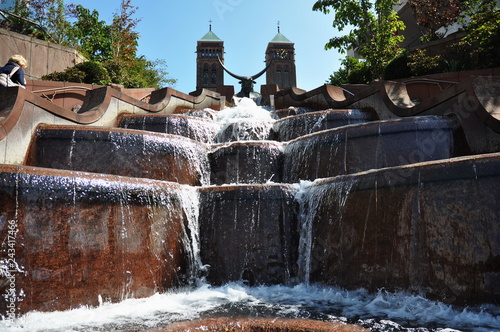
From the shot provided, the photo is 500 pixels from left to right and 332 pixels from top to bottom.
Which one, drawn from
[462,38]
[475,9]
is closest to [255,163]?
[462,38]

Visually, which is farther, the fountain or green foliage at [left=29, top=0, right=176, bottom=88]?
green foliage at [left=29, top=0, right=176, bottom=88]

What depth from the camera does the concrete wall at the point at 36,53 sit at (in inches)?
706

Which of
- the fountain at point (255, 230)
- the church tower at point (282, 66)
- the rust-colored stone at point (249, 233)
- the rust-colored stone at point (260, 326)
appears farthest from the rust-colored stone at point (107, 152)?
the church tower at point (282, 66)

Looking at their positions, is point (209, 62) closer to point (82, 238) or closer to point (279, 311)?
point (82, 238)

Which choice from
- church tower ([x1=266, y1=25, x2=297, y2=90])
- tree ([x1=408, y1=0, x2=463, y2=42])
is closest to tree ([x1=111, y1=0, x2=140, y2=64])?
tree ([x1=408, y1=0, x2=463, y2=42])

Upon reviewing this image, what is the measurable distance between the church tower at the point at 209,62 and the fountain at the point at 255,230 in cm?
9423

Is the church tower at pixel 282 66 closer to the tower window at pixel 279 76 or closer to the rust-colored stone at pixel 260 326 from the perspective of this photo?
the tower window at pixel 279 76

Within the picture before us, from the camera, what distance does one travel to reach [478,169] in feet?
14.4

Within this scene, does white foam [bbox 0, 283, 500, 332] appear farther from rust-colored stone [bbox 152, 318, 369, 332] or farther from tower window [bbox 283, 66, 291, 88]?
tower window [bbox 283, 66, 291, 88]

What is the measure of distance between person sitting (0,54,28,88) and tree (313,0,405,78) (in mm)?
14666

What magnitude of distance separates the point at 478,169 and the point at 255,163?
15.8 ft

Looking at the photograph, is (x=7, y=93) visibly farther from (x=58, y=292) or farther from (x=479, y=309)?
(x=479, y=309)

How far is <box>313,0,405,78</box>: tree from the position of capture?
64.4 feet

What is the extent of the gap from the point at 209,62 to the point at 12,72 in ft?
307
